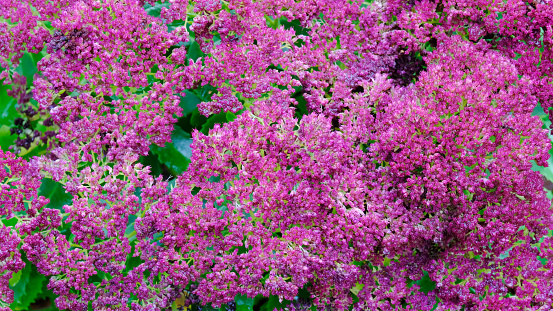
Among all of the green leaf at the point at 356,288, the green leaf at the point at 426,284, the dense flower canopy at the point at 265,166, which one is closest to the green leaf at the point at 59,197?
the dense flower canopy at the point at 265,166

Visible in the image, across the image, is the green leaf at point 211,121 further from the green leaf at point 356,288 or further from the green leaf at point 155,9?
the green leaf at point 356,288

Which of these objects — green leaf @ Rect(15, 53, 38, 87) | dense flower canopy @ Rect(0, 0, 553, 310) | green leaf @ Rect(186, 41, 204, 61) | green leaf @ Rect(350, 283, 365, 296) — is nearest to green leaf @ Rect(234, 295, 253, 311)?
dense flower canopy @ Rect(0, 0, 553, 310)

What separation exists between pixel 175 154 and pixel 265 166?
0.89 ft

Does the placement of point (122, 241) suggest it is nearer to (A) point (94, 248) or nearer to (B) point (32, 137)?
(A) point (94, 248)

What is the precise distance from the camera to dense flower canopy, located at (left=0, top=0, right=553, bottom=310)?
1378mm

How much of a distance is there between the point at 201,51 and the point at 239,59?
5.3 inches

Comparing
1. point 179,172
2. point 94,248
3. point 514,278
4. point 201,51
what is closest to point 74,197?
point 94,248

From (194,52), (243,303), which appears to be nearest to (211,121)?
(194,52)

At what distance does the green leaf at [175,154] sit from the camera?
4.93 ft

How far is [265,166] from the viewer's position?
1.41 meters

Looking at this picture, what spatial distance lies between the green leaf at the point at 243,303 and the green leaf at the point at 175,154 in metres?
0.38

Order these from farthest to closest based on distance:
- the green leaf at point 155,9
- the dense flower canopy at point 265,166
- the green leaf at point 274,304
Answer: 1. the green leaf at point 155,9
2. the green leaf at point 274,304
3. the dense flower canopy at point 265,166

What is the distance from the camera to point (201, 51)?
5.14 ft

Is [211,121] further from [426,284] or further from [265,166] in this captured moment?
[426,284]
